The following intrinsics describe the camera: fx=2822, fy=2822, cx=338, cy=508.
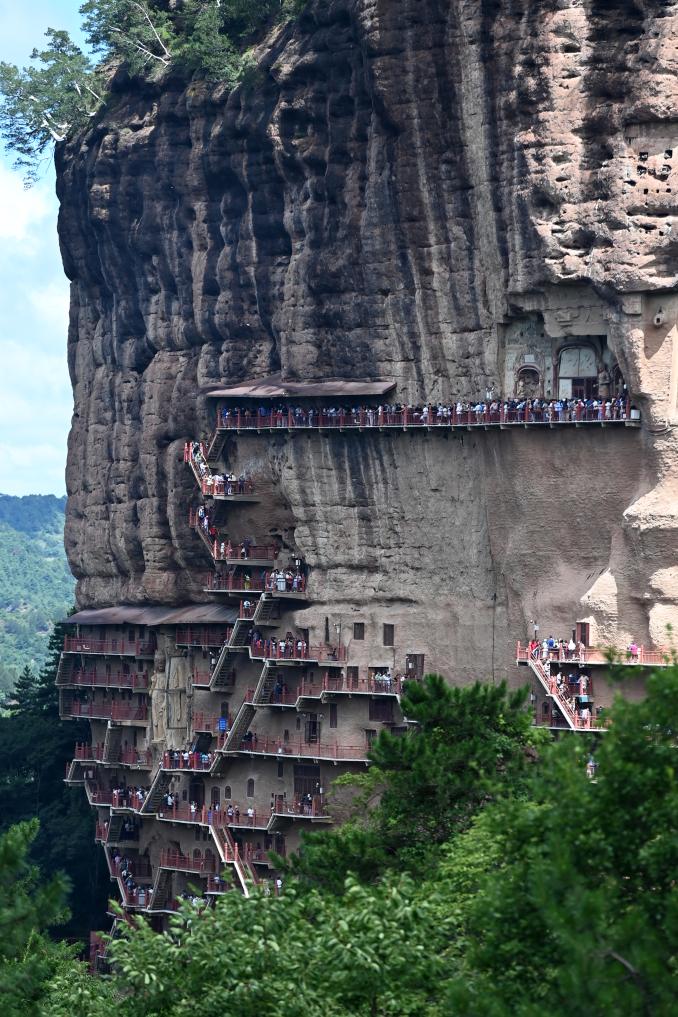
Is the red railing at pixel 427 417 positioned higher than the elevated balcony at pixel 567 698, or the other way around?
the red railing at pixel 427 417

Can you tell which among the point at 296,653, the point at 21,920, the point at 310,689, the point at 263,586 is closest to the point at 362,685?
the point at 310,689

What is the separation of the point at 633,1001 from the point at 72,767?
54256mm

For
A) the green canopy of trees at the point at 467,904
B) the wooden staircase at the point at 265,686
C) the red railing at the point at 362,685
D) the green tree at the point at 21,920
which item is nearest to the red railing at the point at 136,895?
the wooden staircase at the point at 265,686

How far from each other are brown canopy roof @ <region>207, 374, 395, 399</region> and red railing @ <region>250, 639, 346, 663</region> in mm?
7423

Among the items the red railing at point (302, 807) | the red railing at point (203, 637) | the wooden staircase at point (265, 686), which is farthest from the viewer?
the red railing at point (203, 637)

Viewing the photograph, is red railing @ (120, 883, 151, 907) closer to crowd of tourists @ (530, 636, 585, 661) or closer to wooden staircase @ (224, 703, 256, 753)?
wooden staircase @ (224, 703, 256, 753)

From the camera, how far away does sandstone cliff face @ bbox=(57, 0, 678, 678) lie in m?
74.6

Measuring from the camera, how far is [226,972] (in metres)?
54.5

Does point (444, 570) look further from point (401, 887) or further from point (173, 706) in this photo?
point (401, 887)

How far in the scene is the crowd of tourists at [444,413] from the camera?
76000 mm

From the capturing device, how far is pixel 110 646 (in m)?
96.6

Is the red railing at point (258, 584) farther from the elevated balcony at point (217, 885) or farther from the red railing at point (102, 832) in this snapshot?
the red railing at point (102, 832)

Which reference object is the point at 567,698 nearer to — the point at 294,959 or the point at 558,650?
the point at 558,650

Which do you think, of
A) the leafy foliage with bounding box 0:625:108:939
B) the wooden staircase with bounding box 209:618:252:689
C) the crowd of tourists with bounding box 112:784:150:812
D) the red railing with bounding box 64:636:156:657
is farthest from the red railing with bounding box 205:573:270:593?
the leafy foliage with bounding box 0:625:108:939
